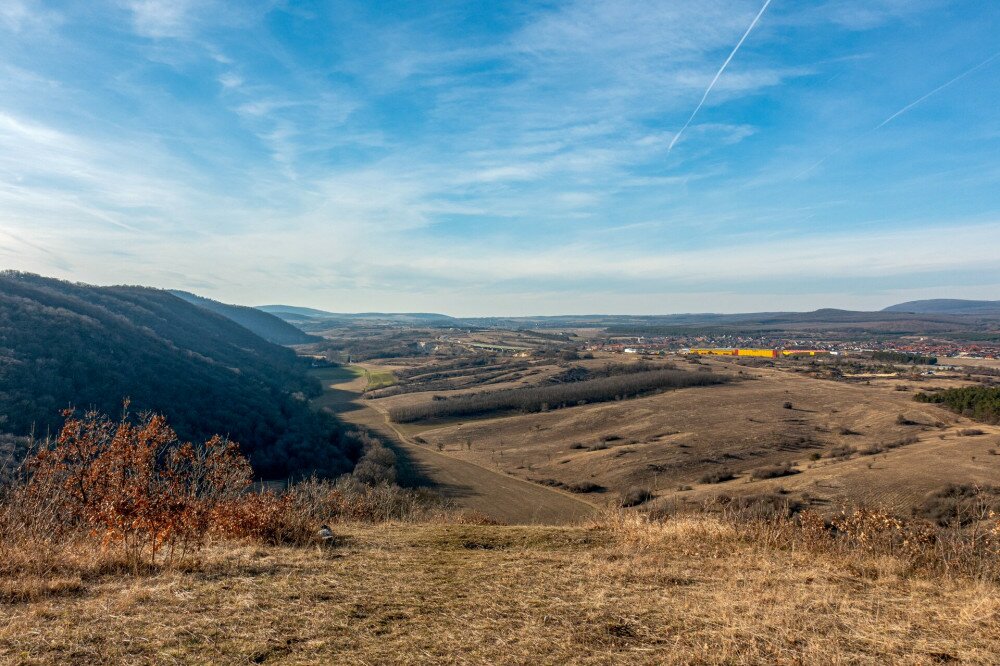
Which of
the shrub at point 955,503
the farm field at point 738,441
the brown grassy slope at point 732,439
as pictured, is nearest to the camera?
the shrub at point 955,503

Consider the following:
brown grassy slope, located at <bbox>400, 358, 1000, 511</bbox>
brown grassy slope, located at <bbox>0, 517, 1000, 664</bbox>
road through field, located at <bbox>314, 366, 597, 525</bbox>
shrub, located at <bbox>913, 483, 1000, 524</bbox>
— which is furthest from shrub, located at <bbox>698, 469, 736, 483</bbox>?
brown grassy slope, located at <bbox>0, 517, 1000, 664</bbox>

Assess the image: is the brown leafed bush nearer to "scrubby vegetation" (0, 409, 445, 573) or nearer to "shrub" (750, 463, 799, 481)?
"scrubby vegetation" (0, 409, 445, 573)

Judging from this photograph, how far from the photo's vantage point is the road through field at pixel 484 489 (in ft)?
123

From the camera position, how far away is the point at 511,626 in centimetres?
579

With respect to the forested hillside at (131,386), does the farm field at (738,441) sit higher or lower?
lower

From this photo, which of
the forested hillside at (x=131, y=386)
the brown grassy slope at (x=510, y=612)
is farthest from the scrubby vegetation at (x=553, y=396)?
Answer: the brown grassy slope at (x=510, y=612)

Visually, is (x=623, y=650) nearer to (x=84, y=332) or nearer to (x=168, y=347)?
(x=84, y=332)

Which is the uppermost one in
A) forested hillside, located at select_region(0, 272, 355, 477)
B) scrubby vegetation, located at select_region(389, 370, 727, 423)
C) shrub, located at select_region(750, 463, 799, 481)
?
forested hillside, located at select_region(0, 272, 355, 477)

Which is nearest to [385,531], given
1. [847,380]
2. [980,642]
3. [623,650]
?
[623,650]

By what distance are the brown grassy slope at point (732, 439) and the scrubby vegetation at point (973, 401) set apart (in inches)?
76.2

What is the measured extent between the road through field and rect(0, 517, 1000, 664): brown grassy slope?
1808 centimetres

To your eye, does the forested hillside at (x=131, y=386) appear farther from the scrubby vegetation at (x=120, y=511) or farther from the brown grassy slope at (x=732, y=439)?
the scrubby vegetation at (x=120, y=511)

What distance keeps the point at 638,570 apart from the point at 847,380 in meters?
104

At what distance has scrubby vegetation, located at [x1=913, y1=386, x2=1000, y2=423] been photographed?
54.9 metres
